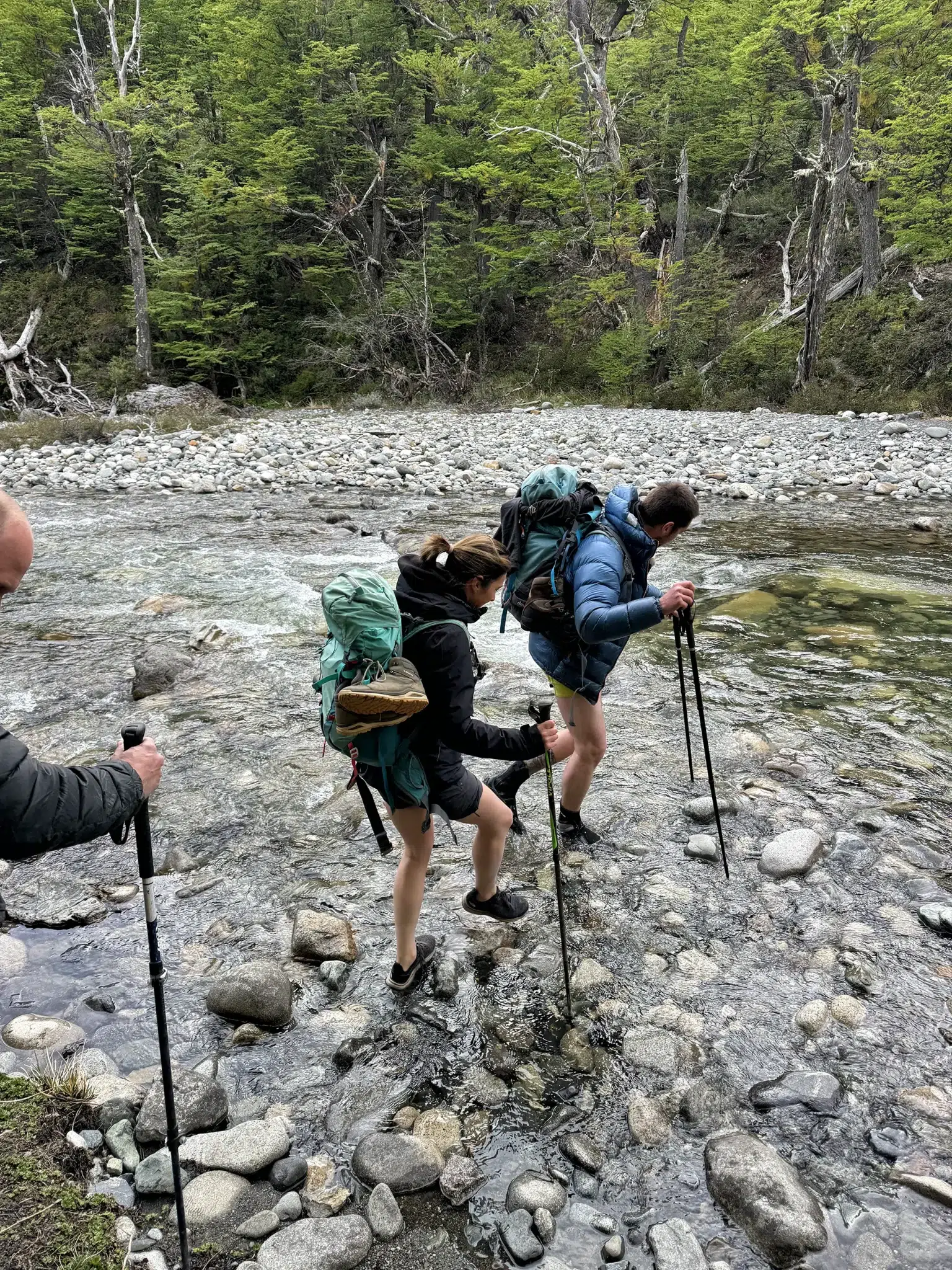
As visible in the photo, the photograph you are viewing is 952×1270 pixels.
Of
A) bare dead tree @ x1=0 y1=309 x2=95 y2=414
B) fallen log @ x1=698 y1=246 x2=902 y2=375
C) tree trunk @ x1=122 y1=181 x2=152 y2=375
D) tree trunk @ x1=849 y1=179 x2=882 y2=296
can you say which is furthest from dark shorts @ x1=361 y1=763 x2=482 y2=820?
tree trunk @ x1=122 y1=181 x2=152 y2=375

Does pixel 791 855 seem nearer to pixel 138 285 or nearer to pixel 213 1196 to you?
pixel 213 1196

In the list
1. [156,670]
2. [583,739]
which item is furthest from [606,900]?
[156,670]

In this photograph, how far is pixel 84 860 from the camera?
525 centimetres

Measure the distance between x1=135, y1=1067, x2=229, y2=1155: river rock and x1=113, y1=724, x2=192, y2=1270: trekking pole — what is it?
0.31 m

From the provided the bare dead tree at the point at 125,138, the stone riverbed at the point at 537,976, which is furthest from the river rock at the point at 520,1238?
the bare dead tree at the point at 125,138

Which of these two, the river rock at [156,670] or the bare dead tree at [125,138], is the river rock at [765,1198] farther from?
the bare dead tree at [125,138]

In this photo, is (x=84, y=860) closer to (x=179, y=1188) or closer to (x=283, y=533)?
(x=179, y=1188)

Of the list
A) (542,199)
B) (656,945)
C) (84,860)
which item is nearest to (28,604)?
(84,860)

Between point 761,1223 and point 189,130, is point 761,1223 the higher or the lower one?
the lower one

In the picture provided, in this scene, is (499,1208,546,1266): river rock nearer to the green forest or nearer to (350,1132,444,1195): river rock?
(350,1132,444,1195): river rock

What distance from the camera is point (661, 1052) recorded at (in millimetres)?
3646

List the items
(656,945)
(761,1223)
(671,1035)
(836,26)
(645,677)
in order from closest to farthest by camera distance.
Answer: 1. (761,1223)
2. (671,1035)
3. (656,945)
4. (645,677)
5. (836,26)

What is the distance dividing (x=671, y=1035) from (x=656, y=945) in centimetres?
66

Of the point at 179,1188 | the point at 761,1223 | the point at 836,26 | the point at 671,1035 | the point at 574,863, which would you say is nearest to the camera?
the point at 179,1188
